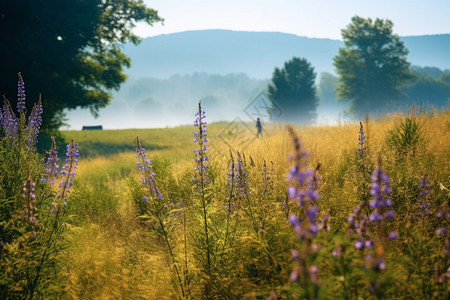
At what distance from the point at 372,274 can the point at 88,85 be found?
2203cm

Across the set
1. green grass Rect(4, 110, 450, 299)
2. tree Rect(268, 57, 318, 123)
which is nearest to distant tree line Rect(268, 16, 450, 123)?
tree Rect(268, 57, 318, 123)

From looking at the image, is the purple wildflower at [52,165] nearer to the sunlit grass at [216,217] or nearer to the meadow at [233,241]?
the meadow at [233,241]

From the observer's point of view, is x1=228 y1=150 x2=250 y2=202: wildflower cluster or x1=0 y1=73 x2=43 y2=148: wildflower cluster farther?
x1=0 y1=73 x2=43 y2=148: wildflower cluster

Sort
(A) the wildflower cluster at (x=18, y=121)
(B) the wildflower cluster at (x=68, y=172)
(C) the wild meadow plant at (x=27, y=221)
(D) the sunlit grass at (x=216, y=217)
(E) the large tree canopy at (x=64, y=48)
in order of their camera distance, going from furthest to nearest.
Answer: (E) the large tree canopy at (x=64, y=48) < (A) the wildflower cluster at (x=18, y=121) < (B) the wildflower cluster at (x=68, y=172) < (D) the sunlit grass at (x=216, y=217) < (C) the wild meadow plant at (x=27, y=221)

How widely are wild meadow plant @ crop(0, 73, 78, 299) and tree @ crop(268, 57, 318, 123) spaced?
144 ft

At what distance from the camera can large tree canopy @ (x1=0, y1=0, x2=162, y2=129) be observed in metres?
16.5

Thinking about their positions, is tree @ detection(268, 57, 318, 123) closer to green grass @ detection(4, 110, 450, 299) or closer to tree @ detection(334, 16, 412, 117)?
tree @ detection(334, 16, 412, 117)

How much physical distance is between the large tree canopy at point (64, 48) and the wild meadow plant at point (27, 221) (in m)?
14.7

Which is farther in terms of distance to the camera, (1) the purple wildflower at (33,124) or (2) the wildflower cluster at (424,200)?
(1) the purple wildflower at (33,124)

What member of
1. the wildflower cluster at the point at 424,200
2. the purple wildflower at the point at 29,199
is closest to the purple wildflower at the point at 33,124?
the purple wildflower at the point at 29,199

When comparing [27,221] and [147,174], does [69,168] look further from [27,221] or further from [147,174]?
[147,174]

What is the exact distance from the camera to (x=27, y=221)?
10.6 ft

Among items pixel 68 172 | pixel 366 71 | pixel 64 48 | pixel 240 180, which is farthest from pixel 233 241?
pixel 366 71

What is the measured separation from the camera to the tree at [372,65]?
4334 centimetres
